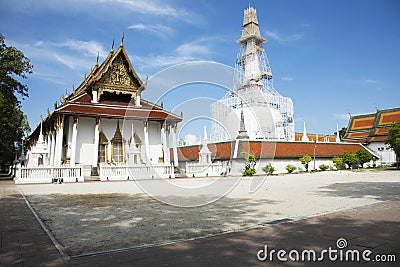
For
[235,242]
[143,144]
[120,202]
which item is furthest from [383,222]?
[143,144]

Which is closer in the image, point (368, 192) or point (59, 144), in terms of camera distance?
point (368, 192)

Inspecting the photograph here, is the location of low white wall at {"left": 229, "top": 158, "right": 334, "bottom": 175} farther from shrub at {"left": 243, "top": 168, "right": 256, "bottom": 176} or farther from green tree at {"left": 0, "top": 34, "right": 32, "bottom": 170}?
green tree at {"left": 0, "top": 34, "right": 32, "bottom": 170}

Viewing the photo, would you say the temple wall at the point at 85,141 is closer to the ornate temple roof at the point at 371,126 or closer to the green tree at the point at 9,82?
the green tree at the point at 9,82

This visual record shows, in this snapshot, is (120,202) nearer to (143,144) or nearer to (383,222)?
(383,222)

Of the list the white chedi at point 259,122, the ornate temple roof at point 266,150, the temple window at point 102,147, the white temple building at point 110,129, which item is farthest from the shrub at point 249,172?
the white chedi at point 259,122

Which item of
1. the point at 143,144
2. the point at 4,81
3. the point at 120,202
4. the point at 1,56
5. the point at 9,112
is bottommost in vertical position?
the point at 120,202

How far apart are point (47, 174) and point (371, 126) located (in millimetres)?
43807

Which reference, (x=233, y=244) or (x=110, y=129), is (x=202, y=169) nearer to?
(x=110, y=129)

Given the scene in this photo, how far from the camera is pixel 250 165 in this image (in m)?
27.4

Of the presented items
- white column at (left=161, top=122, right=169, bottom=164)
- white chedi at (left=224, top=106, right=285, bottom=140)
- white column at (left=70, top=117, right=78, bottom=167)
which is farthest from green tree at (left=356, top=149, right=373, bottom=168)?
white column at (left=70, top=117, right=78, bottom=167)

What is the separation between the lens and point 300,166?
1288 inches

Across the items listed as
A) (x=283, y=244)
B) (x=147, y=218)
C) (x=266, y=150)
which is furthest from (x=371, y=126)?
(x=283, y=244)

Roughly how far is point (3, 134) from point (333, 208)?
23.9 metres

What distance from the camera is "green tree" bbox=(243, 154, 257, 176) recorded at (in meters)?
25.6
